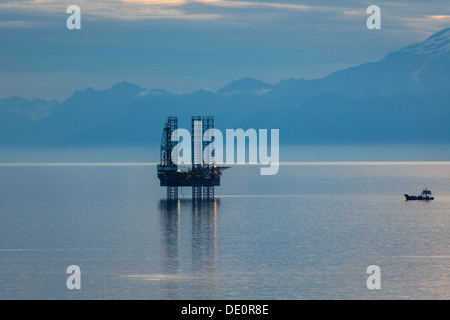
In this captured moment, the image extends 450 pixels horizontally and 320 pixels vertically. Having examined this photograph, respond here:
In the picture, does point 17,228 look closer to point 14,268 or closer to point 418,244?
point 14,268

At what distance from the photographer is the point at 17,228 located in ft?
337

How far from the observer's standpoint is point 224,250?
7944cm

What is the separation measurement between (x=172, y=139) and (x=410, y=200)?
4811cm

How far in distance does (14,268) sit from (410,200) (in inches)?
4006

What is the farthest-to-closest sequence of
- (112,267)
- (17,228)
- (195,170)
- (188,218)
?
(195,170), (188,218), (17,228), (112,267)

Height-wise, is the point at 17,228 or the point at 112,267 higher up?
the point at 17,228

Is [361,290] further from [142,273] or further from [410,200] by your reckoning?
[410,200]

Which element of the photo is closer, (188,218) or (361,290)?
(361,290)

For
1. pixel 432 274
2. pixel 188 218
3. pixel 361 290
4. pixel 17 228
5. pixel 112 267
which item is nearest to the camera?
pixel 361 290

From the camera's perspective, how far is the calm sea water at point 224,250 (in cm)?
5903

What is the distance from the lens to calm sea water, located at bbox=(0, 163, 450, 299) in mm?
59031
